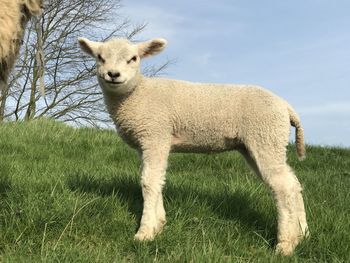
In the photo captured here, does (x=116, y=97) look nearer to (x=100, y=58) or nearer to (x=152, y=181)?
(x=100, y=58)

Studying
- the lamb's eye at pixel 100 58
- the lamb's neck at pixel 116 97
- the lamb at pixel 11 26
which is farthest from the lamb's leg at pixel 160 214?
the lamb at pixel 11 26

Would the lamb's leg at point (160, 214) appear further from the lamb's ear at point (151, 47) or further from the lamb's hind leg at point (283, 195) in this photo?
the lamb's ear at point (151, 47)

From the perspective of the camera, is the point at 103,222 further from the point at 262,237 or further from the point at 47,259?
the point at 262,237

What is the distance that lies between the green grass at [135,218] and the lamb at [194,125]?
229mm

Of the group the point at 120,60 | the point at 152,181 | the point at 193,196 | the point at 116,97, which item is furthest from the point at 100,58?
the point at 193,196

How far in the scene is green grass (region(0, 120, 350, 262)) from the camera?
360cm

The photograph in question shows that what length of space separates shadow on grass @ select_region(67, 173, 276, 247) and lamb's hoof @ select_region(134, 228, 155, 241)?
41 centimetres

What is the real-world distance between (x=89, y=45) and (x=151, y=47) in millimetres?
524

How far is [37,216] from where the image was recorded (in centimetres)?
396

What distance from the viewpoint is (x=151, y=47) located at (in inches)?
164

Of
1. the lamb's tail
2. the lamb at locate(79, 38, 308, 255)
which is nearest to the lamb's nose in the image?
the lamb at locate(79, 38, 308, 255)

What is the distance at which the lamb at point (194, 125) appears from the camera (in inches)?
152

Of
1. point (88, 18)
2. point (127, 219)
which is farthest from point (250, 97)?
point (88, 18)

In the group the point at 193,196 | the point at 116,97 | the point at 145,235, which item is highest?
the point at 116,97
